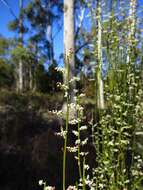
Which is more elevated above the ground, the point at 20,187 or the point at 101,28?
the point at 101,28

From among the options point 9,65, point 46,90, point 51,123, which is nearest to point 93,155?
point 51,123

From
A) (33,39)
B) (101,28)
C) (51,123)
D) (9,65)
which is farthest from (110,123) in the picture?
(9,65)

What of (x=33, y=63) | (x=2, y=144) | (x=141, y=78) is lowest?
(x=2, y=144)

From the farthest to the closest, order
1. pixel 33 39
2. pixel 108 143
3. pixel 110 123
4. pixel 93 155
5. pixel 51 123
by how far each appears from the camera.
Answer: pixel 33 39, pixel 51 123, pixel 93 155, pixel 110 123, pixel 108 143

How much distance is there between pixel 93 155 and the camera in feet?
25.9

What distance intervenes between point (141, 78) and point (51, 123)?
6.20 metres

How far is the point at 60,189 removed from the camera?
6.54 metres

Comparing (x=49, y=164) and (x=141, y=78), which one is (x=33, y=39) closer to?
(x=49, y=164)

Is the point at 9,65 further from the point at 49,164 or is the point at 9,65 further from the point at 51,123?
the point at 49,164

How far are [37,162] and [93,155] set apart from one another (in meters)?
1.03

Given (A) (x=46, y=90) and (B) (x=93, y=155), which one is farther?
(A) (x=46, y=90)

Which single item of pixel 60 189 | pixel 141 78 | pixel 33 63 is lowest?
pixel 60 189

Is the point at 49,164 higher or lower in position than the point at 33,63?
lower

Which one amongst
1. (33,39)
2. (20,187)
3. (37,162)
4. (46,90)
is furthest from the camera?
(33,39)
